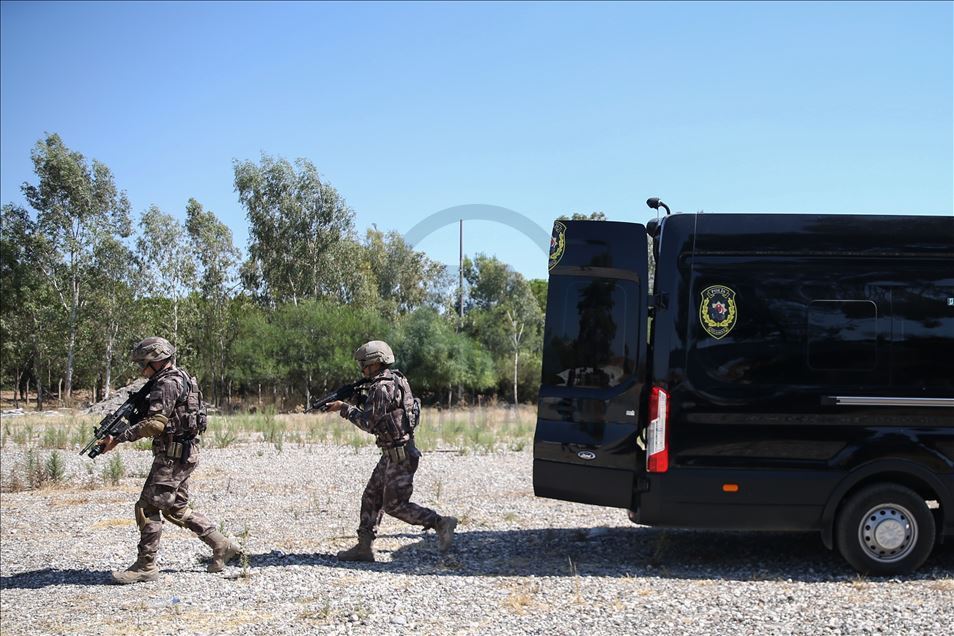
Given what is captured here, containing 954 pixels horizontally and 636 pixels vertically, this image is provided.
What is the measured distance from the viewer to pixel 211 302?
48031 millimetres

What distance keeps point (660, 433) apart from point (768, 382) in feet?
3.10

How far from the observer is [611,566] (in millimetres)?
6988

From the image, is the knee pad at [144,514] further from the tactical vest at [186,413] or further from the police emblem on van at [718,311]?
the police emblem on van at [718,311]

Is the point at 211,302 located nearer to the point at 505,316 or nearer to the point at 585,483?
the point at 505,316

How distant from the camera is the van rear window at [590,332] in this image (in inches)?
258

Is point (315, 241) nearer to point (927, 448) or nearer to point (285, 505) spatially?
point (285, 505)

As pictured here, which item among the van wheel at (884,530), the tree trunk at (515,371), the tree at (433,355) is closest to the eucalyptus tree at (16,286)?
the tree at (433,355)

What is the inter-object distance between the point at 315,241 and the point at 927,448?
4526 centimetres

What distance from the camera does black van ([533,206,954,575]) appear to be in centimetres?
632

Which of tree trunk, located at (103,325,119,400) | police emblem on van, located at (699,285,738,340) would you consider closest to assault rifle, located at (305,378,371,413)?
police emblem on van, located at (699,285,738,340)

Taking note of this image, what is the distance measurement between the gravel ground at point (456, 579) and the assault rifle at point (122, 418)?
1.15m

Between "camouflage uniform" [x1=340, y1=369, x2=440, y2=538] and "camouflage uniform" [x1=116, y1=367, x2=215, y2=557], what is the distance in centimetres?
136

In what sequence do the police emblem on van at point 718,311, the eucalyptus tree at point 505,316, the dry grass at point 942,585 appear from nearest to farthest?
the dry grass at point 942,585 → the police emblem on van at point 718,311 → the eucalyptus tree at point 505,316

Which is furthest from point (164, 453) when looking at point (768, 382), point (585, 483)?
point (768, 382)
